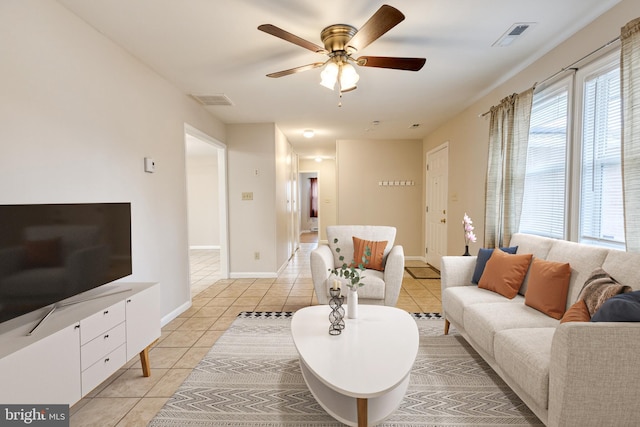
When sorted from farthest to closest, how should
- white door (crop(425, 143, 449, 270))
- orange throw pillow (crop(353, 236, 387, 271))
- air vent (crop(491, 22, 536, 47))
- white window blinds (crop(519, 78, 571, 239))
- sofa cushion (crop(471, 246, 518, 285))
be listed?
white door (crop(425, 143, 449, 270)) → orange throw pillow (crop(353, 236, 387, 271)) → sofa cushion (crop(471, 246, 518, 285)) → white window blinds (crop(519, 78, 571, 239)) → air vent (crop(491, 22, 536, 47))

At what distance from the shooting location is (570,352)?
4.25 ft

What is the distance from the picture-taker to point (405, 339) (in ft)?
5.94

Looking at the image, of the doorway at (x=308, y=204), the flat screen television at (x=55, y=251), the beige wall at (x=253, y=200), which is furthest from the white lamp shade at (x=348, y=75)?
the doorway at (x=308, y=204)

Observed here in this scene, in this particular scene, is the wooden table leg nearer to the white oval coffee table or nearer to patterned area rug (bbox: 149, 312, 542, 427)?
the white oval coffee table

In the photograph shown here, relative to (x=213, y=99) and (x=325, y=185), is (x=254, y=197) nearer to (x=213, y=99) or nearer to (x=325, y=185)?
(x=213, y=99)

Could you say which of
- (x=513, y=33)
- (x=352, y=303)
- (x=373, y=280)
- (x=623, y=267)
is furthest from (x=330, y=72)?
(x=623, y=267)

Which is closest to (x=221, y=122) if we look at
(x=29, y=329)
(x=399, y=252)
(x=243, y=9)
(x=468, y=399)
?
(x=243, y=9)

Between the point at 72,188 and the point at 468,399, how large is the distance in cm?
289

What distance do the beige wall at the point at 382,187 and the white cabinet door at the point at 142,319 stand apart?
4.41 meters

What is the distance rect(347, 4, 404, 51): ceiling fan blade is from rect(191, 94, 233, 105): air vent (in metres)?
2.09

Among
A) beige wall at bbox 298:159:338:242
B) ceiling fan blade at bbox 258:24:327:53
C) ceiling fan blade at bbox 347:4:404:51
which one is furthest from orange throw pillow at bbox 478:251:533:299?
beige wall at bbox 298:159:338:242

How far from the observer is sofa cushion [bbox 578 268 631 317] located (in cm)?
161

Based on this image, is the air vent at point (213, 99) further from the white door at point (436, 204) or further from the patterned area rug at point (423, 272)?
the patterned area rug at point (423, 272)

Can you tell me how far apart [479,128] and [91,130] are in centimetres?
403
